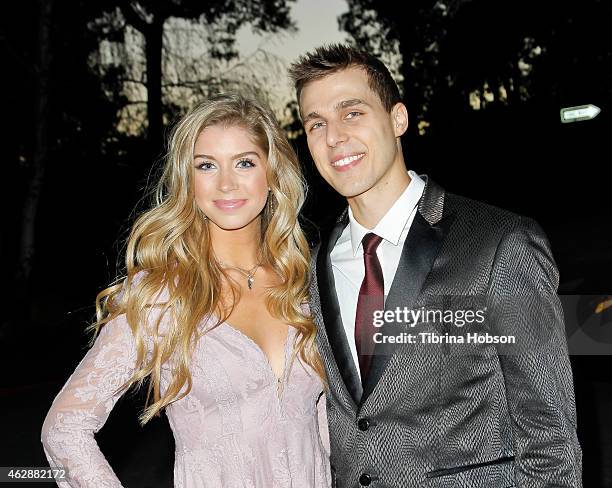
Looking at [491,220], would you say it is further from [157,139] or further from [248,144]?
[157,139]

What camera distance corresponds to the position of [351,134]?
2506 mm

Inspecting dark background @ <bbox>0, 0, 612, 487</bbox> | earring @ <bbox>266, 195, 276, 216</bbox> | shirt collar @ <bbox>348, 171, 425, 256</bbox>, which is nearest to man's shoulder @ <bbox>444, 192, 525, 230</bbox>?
shirt collar @ <bbox>348, 171, 425, 256</bbox>

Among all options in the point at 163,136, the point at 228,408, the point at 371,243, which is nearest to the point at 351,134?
the point at 371,243

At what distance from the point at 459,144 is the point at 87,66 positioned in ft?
39.2

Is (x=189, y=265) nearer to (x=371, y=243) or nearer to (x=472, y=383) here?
(x=371, y=243)

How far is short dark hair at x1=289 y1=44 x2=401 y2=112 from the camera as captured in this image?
8.45 ft

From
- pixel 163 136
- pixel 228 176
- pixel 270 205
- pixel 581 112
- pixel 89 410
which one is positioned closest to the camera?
pixel 89 410

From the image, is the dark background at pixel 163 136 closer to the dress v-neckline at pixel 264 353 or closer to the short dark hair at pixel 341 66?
the dress v-neckline at pixel 264 353

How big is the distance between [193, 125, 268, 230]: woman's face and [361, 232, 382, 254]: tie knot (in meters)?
0.67

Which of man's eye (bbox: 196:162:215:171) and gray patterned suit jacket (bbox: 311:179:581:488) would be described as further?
man's eye (bbox: 196:162:215:171)

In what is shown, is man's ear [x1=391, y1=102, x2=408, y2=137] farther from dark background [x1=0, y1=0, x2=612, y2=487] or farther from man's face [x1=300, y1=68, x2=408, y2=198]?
dark background [x1=0, y1=0, x2=612, y2=487]

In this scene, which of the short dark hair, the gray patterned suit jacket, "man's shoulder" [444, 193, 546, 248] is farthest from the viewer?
the short dark hair

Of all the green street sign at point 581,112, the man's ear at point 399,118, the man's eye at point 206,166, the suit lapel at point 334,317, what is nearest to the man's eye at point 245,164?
the man's eye at point 206,166

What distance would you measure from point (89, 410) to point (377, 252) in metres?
1.14
